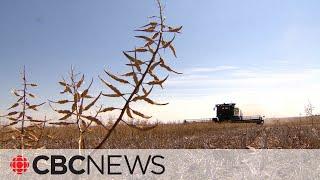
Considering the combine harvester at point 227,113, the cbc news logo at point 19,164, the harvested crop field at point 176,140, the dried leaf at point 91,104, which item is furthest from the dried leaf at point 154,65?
the combine harvester at point 227,113

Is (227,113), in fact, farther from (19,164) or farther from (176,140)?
(19,164)

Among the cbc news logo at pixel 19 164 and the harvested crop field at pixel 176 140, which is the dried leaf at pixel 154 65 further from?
the harvested crop field at pixel 176 140

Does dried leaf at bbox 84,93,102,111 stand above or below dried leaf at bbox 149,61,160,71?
below

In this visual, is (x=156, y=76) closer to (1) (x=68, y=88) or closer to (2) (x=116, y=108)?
(2) (x=116, y=108)

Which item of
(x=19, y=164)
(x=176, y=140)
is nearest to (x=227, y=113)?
(x=176, y=140)

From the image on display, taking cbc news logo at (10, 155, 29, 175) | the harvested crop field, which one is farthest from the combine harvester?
cbc news logo at (10, 155, 29, 175)

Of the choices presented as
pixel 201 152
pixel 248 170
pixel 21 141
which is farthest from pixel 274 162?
pixel 21 141

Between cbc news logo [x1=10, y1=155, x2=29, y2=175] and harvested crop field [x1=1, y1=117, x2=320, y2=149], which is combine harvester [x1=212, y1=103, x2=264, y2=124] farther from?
cbc news logo [x1=10, y1=155, x2=29, y2=175]

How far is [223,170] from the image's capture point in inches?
230

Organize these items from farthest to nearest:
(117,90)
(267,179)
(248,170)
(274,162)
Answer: (274,162) < (248,170) < (267,179) < (117,90)

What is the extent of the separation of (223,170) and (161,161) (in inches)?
47.2

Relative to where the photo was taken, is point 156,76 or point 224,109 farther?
point 224,109

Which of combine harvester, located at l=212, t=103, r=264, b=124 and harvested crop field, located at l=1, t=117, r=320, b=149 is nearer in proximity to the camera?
harvested crop field, located at l=1, t=117, r=320, b=149

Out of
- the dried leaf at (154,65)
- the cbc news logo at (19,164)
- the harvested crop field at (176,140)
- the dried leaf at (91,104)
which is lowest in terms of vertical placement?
the harvested crop field at (176,140)
